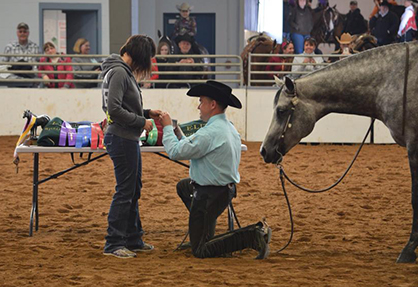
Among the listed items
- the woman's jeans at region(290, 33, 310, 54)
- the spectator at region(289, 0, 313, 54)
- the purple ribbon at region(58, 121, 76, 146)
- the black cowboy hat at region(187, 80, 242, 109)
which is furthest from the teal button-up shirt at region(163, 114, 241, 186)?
the spectator at region(289, 0, 313, 54)

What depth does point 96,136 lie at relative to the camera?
624cm

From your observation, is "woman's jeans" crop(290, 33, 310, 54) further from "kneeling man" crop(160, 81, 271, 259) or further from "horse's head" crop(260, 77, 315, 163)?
"kneeling man" crop(160, 81, 271, 259)

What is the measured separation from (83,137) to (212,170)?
56.5 inches

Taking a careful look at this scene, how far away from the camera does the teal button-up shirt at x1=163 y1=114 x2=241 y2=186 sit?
5293 millimetres

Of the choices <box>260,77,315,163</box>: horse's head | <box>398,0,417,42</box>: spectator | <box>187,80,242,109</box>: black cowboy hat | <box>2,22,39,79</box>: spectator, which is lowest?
<box>260,77,315,163</box>: horse's head

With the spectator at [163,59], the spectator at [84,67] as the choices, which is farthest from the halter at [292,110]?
the spectator at [84,67]

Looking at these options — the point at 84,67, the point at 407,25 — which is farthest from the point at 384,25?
the point at 84,67

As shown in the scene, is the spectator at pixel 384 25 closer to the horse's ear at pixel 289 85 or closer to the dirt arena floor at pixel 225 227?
the dirt arena floor at pixel 225 227

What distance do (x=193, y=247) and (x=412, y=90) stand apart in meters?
1.94

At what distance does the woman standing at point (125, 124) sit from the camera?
5355mm

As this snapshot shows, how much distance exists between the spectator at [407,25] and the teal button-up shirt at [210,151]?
12.2m

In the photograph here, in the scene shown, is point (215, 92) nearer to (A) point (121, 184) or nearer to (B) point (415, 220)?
(A) point (121, 184)

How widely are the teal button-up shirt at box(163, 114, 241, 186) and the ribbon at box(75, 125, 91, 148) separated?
115 centimetres

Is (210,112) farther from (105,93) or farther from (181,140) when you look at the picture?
(105,93)
